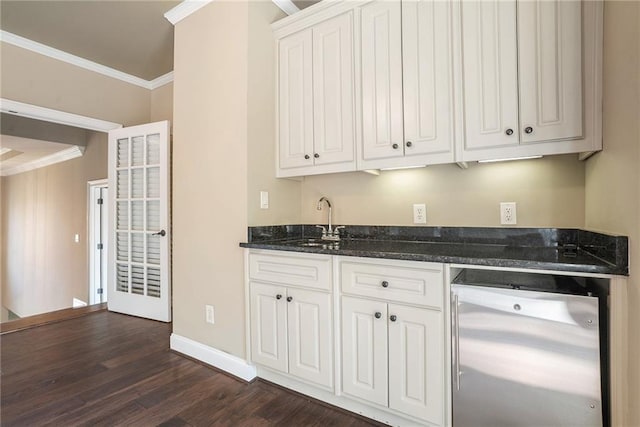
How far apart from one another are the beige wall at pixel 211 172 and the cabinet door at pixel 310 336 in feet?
1.45

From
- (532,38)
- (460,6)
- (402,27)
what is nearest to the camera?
(532,38)

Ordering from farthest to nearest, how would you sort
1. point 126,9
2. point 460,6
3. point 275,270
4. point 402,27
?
point 126,9, point 275,270, point 402,27, point 460,6

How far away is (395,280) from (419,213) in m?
0.68

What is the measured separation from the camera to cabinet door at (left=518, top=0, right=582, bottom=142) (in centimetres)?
133

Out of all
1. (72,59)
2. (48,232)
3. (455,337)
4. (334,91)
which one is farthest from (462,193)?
(48,232)

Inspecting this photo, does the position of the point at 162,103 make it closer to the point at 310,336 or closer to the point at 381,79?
the point at 381,79

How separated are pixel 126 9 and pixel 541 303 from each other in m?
3.37

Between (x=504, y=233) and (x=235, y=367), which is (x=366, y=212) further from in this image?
(x=235, y=367)

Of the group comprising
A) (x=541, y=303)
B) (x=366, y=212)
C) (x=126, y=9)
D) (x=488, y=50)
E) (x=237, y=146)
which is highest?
(x=126, y=9)

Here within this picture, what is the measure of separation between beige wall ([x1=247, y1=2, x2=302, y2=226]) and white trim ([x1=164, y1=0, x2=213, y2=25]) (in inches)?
20.3

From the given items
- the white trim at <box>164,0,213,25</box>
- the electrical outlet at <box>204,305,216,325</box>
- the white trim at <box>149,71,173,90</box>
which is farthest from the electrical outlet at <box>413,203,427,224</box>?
the white trim at <box>149,71,173,90</box>

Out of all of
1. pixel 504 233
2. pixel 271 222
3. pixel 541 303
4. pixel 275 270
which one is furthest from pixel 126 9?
pixel 541 303

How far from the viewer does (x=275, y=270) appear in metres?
1.87

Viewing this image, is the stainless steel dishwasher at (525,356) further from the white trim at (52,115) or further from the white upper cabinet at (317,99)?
the white trim at (52,115)
